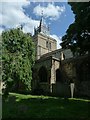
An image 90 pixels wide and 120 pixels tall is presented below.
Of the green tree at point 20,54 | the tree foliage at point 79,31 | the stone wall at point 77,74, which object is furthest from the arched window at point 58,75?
the tree foliage at point 79,31

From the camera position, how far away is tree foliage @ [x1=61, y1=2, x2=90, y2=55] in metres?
18.4

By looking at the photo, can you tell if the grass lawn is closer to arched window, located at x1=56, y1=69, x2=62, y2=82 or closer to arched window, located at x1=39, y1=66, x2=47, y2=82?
arched window, located at x1=56, y1=69, x2=62, y2=82

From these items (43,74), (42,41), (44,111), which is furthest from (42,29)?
(44,111)

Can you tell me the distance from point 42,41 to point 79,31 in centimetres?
5433

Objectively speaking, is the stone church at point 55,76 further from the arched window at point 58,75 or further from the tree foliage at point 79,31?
the tree foliage at point 79,31

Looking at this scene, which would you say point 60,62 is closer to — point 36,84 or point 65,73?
point 65,73

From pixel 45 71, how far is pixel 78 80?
799 cm

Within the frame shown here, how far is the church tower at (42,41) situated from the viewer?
70975 millimetres

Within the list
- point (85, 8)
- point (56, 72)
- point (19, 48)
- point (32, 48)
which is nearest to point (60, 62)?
point (56, 72)

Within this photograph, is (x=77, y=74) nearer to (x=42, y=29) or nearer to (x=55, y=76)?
(x=55, y=76)

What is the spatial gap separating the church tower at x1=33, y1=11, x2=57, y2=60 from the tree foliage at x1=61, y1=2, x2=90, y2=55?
4619 cm

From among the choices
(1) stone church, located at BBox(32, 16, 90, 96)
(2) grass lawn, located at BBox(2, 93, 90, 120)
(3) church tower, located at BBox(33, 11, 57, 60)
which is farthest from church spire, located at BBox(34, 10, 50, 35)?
(2) grass lawn, located at BBox(2, 93, 90, 120)

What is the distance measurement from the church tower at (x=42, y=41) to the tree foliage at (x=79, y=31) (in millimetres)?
46191

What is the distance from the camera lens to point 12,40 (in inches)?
1428
